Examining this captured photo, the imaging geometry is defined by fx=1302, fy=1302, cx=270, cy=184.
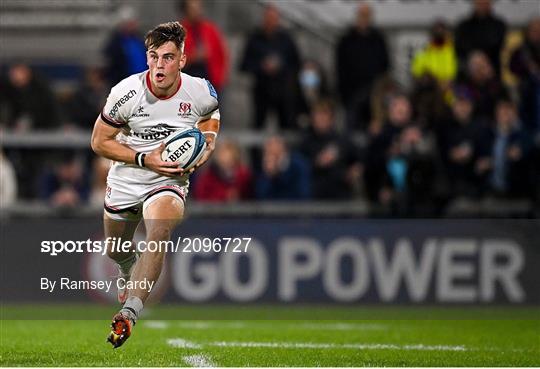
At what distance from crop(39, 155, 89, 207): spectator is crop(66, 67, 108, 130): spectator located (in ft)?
2.30

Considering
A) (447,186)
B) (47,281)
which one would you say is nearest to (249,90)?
(447,186)

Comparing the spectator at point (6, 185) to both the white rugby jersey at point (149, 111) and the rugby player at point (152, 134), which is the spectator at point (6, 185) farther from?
the white rugby jersey at point (149, 111)

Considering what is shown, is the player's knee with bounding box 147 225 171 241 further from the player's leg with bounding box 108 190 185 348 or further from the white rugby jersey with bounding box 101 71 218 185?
the white rugby jersey with bounding box 101 71 218 185

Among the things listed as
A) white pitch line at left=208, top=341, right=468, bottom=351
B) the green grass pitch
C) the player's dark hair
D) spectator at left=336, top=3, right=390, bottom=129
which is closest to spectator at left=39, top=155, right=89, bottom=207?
the green grass pitch

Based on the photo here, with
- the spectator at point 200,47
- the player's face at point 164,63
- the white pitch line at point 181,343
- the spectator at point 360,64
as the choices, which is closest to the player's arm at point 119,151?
the player's face at point 164,63

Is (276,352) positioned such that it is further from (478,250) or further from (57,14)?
(57,14)

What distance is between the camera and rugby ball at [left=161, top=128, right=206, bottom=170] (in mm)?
9828

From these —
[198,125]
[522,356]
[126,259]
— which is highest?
[198,125]

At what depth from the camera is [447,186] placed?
16.9 metres

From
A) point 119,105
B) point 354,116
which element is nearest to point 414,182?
point 354,116

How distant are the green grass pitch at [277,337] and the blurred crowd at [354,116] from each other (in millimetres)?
1790

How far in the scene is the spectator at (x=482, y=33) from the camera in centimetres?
1831

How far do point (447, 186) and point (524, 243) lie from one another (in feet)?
4.53

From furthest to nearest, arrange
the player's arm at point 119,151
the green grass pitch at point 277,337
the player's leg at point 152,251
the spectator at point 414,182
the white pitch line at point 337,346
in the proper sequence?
the spectator at point 414,182, the white pitch line at point 337,346, the green grass pitch at point 277,337, the player's arm at point 119,151, the player's leg at point 152,251
